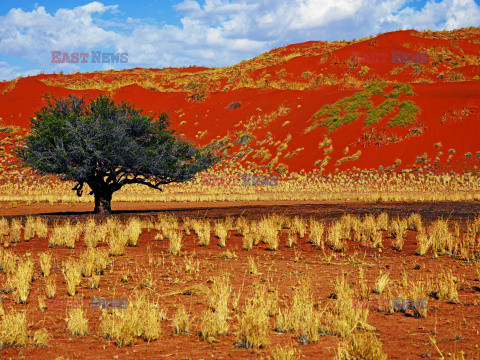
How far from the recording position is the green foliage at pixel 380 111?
62062mm

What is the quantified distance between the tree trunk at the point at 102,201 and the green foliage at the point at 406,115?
136ft

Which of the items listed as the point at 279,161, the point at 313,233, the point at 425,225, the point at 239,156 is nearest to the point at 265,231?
the point at 313,233

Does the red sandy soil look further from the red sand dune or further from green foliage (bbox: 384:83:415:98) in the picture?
green foliage (bbox: 384:83:415:98)

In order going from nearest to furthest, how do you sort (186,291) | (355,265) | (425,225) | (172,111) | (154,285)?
(186,291) < (154,285) < (355,265) < (425,225) < (172,111)

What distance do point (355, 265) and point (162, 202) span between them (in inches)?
1173

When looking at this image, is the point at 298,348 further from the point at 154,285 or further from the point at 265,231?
the point at 265,231

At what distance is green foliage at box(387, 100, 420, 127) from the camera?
60188mm

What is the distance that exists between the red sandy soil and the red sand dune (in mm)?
40216

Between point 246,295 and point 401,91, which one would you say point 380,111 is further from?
point 246,295

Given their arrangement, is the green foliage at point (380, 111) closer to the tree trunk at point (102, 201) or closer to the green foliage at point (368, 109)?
the green foliage at point (368, 109)

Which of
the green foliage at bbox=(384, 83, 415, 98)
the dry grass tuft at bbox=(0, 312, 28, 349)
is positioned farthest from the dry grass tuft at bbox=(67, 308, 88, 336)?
the green foliage at bbox=(384, 83, 415, 98)

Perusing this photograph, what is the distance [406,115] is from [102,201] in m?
43.5

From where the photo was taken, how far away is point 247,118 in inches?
3022

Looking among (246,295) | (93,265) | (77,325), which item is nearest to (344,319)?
(246,295)
